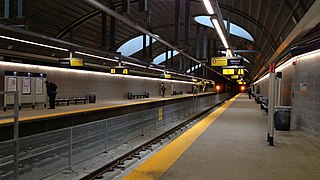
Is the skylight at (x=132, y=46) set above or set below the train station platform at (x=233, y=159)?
above

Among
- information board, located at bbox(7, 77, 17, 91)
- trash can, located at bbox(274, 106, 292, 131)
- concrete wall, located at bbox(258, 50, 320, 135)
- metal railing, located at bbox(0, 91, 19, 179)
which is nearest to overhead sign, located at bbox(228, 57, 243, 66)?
concrete wall, located at bbox(258, 50, 320, 135)

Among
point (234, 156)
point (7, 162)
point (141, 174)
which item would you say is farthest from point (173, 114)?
point (7, 162)

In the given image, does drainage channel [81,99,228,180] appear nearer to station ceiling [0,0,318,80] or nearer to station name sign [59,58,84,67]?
station ceiling [0,0,318,80]

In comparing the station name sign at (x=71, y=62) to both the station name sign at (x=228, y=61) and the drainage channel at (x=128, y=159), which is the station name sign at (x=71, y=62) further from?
the station name sign at (x=228, y=61)

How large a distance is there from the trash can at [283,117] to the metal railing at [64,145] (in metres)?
5.36

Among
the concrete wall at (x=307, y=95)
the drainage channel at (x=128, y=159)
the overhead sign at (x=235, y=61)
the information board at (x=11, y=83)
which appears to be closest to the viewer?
the drainage channel at (x=128, y=159)

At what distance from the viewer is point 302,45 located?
10055 mm

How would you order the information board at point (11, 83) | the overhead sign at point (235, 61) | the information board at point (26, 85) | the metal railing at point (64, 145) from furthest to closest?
the overhead sign at point (235, 61) → the information board at point (26, 85) → the information board at point (11, 83) → the metal railing at point (64, 145)

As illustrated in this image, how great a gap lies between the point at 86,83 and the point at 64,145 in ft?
61.5

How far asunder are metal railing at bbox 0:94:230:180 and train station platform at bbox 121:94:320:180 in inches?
61.8

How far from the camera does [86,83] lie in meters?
24.0

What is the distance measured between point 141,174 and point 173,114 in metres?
9.91

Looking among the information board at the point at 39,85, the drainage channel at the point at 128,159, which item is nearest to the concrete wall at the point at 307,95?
the drainage channel at the point at 128,159

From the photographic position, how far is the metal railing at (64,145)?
439 centimetres
